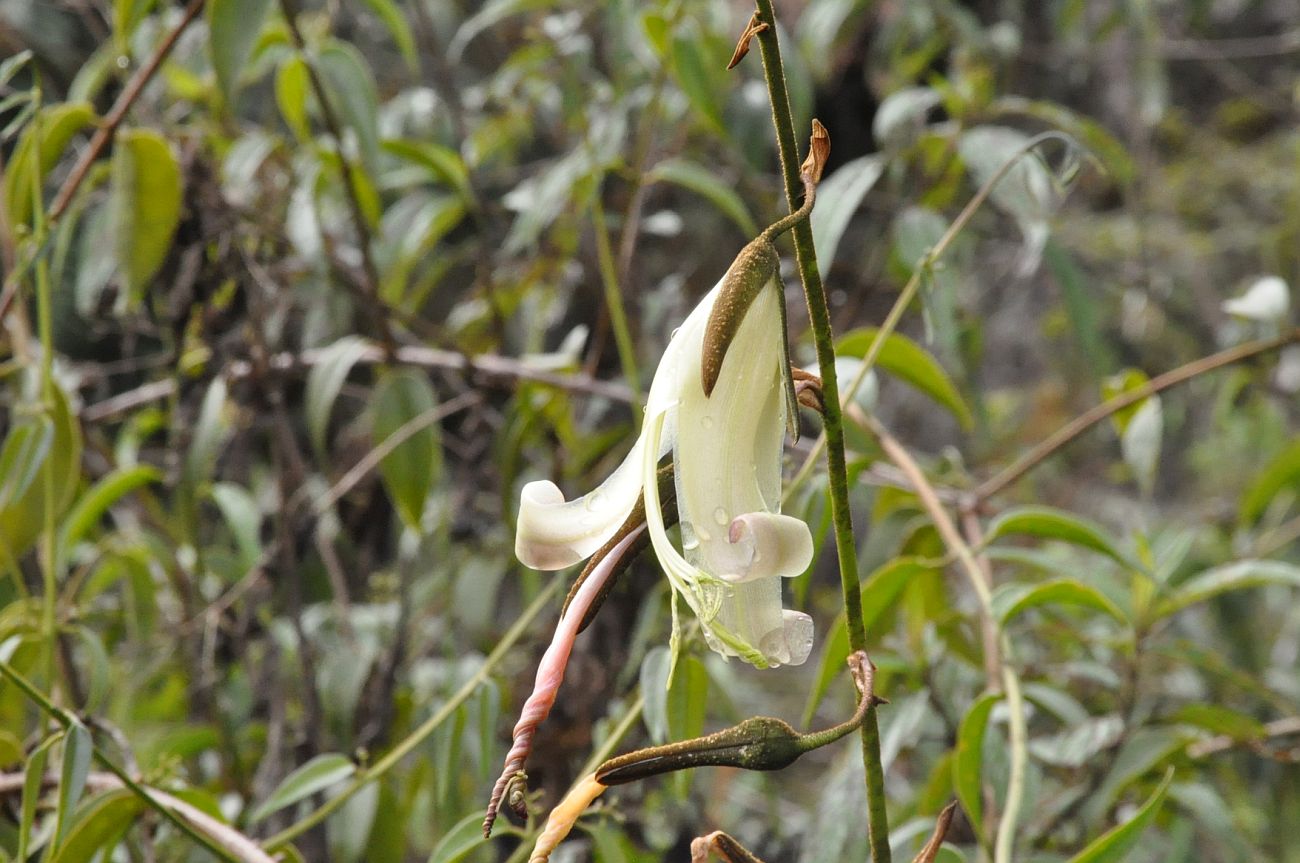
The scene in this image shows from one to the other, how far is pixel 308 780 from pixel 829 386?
36 centimetres

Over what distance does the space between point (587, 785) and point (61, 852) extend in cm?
31

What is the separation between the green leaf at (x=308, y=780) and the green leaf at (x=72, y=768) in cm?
11

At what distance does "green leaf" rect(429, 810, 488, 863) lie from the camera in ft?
1.50

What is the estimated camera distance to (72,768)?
44 centimetres

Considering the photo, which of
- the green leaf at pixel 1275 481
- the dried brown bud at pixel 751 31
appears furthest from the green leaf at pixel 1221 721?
the dried brown bud at pixel 751 31

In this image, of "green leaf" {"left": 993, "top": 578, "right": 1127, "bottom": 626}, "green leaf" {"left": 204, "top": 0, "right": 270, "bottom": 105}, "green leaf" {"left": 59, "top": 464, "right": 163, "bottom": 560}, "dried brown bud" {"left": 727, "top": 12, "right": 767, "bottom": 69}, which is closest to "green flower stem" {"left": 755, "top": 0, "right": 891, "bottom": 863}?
"dried brown bud" {"left": 727, "top": 12, "right": 767, "bottom": 69}

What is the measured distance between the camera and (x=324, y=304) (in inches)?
→ 38.6

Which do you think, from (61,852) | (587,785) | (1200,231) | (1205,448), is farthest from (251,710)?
(1200,231)

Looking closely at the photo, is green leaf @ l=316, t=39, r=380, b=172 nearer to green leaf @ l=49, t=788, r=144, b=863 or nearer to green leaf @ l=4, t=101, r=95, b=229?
green leaf @ l=4, t=101, r=95, b=229

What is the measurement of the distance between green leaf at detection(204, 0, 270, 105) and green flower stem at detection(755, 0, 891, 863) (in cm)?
43

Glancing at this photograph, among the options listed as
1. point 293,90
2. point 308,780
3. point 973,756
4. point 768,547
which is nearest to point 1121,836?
point 973,756

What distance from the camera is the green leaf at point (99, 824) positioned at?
1.61 ft

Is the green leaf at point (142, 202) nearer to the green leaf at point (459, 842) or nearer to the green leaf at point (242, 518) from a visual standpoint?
the green leaf at point (242, 518)

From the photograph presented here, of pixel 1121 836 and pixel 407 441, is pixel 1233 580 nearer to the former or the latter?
pixel 1121 836
